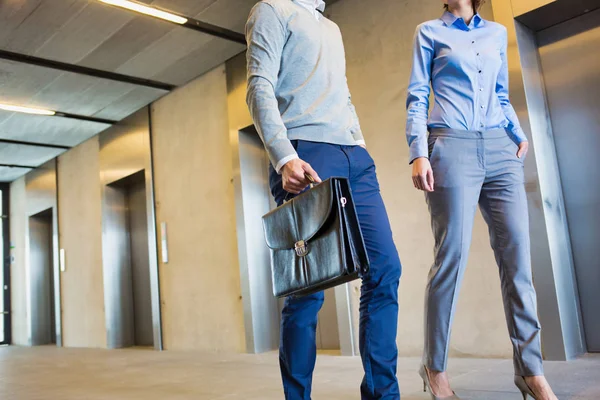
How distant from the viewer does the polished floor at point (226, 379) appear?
2.43m

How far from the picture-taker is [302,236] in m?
1.49

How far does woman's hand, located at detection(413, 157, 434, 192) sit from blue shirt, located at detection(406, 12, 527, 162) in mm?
45

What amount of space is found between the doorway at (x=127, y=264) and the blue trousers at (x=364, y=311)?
5.84m

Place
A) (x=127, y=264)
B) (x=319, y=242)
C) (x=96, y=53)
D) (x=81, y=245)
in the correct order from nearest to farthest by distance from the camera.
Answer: (x=319, y=242), (x=96, y=53), (x=127, y=264), (x=81, y=245)

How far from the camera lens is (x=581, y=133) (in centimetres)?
329

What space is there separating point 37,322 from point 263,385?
7.61 metres

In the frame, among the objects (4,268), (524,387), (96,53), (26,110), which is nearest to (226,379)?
(524,387)

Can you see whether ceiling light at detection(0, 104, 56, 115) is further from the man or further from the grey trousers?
the grey trousers

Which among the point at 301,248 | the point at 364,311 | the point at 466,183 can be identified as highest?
the point at 466,183

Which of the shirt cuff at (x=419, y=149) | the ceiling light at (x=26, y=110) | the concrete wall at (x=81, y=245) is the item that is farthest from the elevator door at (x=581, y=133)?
the concrete wall at (x=81, y=245)

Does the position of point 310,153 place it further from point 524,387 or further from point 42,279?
point 42,279

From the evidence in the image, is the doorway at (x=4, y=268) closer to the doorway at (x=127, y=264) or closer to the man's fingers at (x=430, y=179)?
the doorway at (x=127, y=264)

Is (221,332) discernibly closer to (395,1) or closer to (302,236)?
(395,1)

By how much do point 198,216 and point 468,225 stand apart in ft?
14.0
